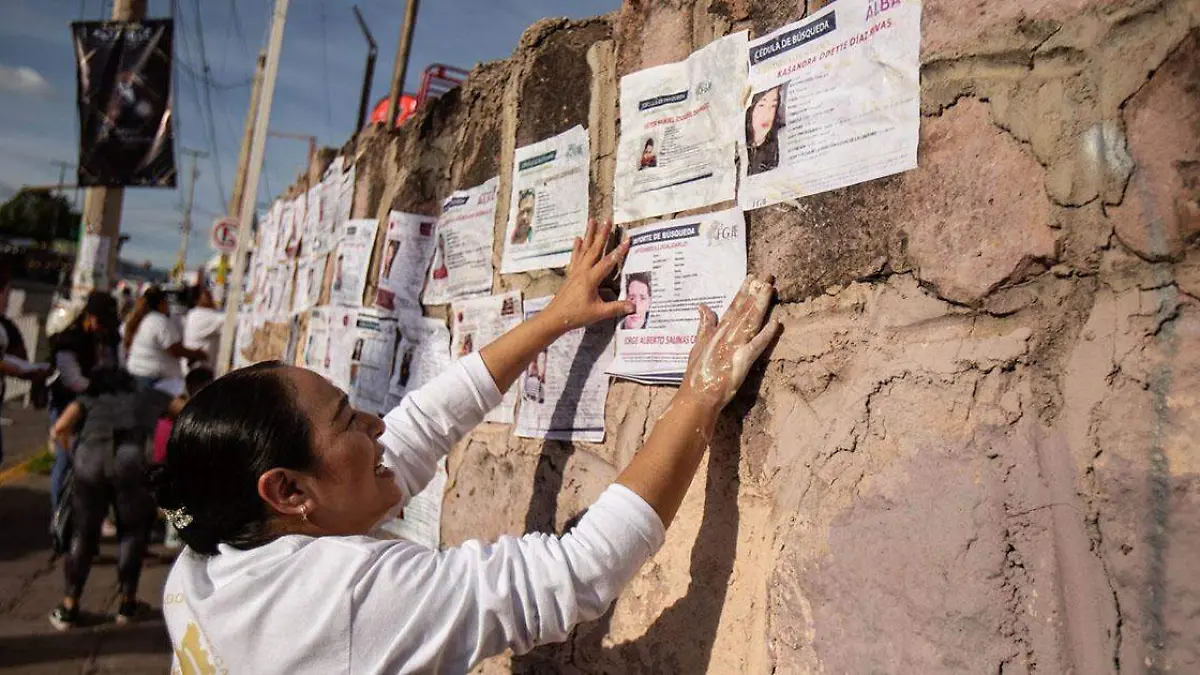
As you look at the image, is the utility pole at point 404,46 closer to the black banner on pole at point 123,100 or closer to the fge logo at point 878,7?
the black banner on pole at point 123,100

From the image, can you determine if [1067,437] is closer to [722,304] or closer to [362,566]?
[722,304]

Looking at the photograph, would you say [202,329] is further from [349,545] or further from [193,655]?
[349,545]

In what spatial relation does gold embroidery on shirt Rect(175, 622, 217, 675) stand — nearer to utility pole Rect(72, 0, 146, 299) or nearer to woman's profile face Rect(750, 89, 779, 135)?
woman's profile face Rect(750, 89, 779, 135)

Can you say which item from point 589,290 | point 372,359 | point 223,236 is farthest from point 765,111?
point 223,236

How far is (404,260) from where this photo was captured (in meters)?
2.93

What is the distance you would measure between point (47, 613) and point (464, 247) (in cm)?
369

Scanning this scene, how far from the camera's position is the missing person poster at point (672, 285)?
4.90 ft

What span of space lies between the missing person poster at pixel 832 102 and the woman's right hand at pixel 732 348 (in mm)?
184

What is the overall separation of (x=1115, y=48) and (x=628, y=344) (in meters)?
1.02

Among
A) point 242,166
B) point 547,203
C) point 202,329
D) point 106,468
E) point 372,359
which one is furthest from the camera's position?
point 242,166

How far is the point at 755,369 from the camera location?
4.66 ft

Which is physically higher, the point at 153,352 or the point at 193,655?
the point at 153,352

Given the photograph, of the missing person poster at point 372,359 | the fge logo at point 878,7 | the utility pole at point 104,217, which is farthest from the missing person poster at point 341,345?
the utility pole at point 104,217

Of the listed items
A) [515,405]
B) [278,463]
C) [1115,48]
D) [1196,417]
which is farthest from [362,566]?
[1115,48]
